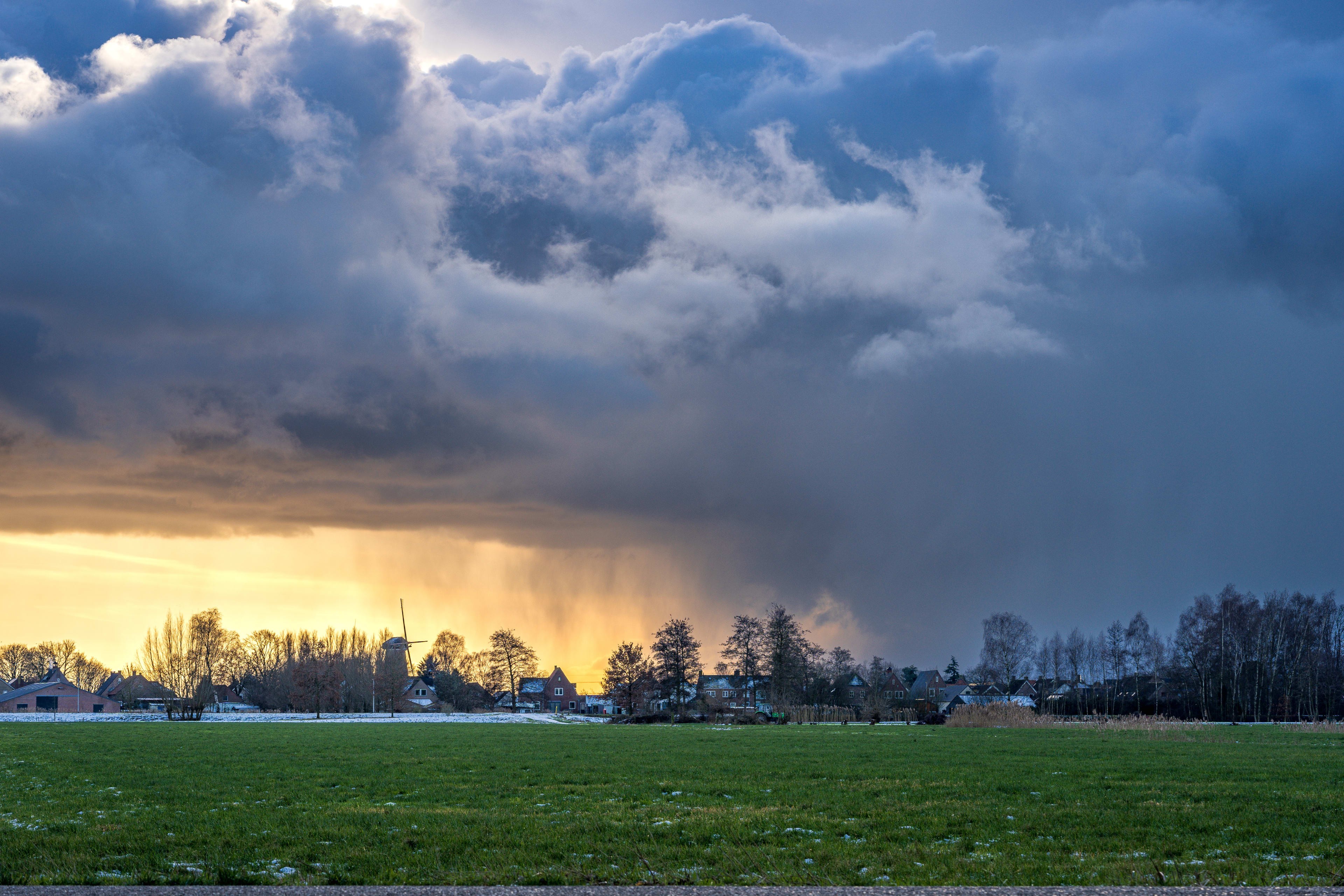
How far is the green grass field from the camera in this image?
11711 mm

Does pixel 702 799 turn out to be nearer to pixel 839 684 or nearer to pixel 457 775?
pixel 457 775

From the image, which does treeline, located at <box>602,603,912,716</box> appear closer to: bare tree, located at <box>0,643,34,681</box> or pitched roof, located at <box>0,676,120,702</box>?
pitched roof, located at <box>0,676,120,702</box>

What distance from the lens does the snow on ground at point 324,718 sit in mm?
91688

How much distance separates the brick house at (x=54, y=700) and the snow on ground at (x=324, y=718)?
29.4m

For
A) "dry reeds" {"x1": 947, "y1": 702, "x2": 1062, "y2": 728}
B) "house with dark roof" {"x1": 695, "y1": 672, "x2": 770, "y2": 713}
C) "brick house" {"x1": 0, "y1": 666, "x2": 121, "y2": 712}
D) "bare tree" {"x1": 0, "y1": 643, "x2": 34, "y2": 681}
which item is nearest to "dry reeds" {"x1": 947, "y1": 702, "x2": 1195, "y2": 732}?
"dry reeds" {"x1": 947, "y1": 702, "x2": 1062, "y2": 728}

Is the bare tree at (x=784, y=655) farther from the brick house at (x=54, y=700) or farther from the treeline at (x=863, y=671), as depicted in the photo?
the brick house at (x=54, y=700)

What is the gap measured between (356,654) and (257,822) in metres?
155

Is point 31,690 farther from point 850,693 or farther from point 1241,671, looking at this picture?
point 1241,671

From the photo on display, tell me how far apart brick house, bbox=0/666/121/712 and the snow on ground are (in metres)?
29.4

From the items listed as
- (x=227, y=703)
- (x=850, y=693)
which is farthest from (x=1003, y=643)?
(x=227, y=703)

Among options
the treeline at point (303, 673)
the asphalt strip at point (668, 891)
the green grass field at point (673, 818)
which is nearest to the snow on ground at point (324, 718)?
the treeline at point (303, 673)

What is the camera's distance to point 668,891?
946 cm

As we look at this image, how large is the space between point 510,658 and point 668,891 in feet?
459

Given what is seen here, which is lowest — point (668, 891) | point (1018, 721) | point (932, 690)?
point (932, 690)
